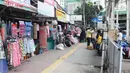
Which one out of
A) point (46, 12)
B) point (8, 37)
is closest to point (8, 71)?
point (8, 37)

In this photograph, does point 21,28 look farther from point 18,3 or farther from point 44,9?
point 44,9

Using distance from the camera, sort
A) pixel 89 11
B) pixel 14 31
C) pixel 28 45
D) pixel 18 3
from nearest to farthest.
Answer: pixel 18 3 → pixel 14 31 → pixel 28 45 → pixel 89 11

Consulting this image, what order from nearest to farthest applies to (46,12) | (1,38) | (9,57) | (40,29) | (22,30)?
(1,38) < (9,57) < (22,30) < (46,12) < (40,29)

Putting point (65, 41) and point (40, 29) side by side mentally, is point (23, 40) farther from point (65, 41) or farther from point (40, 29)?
point (65, 41)

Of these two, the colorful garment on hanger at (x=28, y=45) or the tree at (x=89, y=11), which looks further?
the tree at (x=89, y=11)

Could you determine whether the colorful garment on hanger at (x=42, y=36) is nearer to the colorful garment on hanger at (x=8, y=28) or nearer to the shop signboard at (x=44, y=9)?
the shop signboard at (x=44, y=9)

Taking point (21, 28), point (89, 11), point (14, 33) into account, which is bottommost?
point (14, 33)

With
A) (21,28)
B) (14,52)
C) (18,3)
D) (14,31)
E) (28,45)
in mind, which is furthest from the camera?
(28,45)

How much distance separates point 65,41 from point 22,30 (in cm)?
921

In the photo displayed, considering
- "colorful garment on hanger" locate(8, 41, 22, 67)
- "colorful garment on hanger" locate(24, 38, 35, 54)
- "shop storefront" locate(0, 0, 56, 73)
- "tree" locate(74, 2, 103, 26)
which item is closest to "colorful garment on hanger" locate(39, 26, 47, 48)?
"shop storefront" locate(0, 0, 56, 73)

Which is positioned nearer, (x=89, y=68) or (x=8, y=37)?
(x=8, y=37)

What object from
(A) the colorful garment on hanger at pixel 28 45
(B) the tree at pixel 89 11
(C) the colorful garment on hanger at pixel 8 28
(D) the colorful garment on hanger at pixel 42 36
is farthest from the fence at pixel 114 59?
(B) the tree at pixel 89 11

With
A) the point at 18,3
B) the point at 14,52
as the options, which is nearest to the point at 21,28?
the point at 14,52

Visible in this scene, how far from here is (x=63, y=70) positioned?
920 cm
